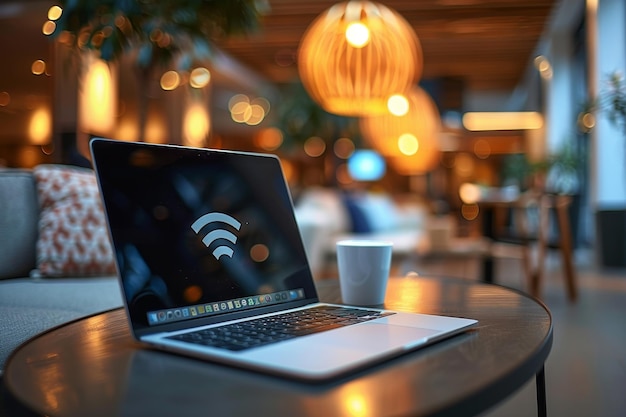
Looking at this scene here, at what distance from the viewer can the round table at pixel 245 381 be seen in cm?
48

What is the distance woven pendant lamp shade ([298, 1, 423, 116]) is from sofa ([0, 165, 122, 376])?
7.58 ft

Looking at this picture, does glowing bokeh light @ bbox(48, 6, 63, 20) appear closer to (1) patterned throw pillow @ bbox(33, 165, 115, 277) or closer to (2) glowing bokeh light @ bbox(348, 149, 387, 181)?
(1) patterned throw pillow @ bbox(33, 165, 115, 277)

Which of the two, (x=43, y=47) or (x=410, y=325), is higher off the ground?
(x=43, y=47)

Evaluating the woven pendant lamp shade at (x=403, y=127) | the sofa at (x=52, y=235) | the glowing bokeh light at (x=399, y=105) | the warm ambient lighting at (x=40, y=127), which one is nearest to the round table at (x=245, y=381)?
the sofa at (x=52, y=235)

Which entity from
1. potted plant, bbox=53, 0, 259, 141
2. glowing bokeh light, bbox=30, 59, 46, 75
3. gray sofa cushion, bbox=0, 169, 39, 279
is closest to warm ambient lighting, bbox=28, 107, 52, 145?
glowing bokeh light, bbox=30, 59, 46, 75

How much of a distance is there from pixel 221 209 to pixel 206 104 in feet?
25.9

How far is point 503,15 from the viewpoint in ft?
21.6

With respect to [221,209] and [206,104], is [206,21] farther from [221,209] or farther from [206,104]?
[206,104]

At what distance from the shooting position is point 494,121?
558 inches

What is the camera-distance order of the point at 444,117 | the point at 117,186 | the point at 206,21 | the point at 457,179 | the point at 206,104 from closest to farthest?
1. the point at 117,186
2. the point at 206,21
3. the point at 206,104
4. the point at 444,117
5. the point at 457,179

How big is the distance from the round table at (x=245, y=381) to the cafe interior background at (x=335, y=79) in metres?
2.05

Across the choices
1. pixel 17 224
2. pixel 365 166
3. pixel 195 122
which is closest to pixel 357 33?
pixel 17 224

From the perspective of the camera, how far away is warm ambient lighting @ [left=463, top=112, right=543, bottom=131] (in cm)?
1374

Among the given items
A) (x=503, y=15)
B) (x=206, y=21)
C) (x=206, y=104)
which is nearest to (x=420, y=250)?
(x=206, y=21)
